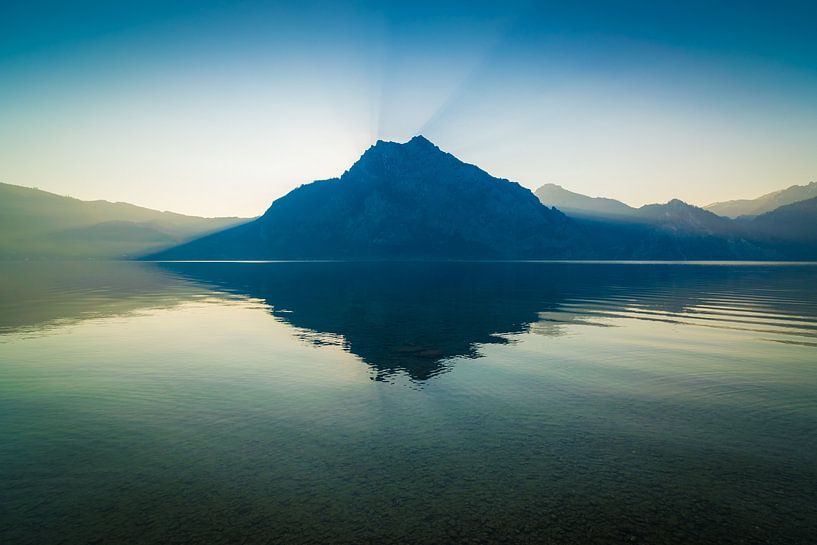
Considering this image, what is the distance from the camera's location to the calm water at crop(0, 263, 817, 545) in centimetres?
1045

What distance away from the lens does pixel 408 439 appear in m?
15.5

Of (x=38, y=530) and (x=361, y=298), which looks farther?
(x=361, y=298)

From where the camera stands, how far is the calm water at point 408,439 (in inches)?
412

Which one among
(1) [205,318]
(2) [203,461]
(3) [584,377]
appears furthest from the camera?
(1) [205,318]

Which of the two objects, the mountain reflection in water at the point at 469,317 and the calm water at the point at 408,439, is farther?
the mountain reflection in water at the point at 469,317

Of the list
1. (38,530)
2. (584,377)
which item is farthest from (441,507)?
(584,377)

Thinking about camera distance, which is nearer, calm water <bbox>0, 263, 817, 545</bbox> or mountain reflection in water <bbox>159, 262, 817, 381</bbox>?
calm water <bbox>0, 263, 817, 545</bbox>

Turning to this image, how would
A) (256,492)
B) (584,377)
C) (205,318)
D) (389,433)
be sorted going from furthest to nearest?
(205,318), (584,377), (389,433), (256,492)

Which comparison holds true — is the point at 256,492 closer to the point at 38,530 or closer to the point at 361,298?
the point at 38,530

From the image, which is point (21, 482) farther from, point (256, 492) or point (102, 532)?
point (256, 492)

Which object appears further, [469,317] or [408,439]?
[469,317]

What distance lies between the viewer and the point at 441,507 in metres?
11.0

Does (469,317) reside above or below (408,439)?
above

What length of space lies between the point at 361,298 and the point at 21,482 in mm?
56439
